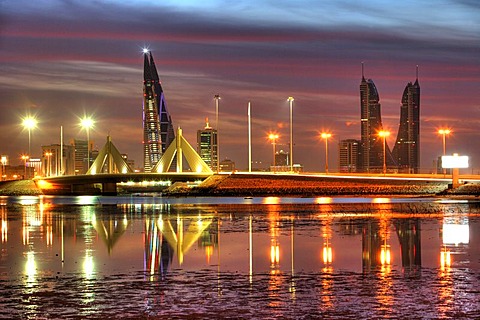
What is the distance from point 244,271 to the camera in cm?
2677

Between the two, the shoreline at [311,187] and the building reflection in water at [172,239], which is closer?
the building reflection in water at [172,239]

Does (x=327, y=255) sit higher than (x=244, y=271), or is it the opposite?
(x=327, y=255)

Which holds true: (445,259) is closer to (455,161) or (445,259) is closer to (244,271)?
(244,271)

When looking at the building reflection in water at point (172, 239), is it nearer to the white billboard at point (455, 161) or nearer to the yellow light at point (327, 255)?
the yellow light at point (327, 255)

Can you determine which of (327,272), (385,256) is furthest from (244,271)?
(385,256)

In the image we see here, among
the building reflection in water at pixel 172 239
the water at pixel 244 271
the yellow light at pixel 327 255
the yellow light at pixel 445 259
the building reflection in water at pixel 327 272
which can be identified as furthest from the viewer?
the building reflection in water at pixel 172 239

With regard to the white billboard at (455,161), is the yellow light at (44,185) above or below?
below

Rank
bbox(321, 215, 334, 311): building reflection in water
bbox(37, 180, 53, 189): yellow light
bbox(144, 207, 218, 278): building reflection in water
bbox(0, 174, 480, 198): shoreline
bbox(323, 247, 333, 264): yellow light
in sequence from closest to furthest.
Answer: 1. bbox(321, 215, 334, 311): building reflection in water
2. bbox(323, 247, 333, 264): yellow light
3. bbox(144, 207, 218, 278): building reflection in water
4. bbox(0, 174, 480, 198): shoreline
5. bbox(37, 180, 53, 189): yellow light

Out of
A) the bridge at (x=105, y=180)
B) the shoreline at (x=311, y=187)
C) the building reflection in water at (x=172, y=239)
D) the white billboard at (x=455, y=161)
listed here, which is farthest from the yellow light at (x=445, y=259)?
the bridge at (x=105, y=180)

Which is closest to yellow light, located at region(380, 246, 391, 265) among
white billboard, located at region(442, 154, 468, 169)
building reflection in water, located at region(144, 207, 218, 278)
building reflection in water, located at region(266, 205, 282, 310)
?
building reflection in water, located at region(266, 205, 282, 310)

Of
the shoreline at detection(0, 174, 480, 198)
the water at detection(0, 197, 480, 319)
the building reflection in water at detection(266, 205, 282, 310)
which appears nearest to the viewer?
the water at detection(0, 197, 480, 319)

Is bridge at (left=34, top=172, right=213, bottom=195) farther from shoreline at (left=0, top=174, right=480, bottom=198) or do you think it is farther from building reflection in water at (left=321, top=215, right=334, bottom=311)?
building reflection in water at (left=321, top=215, right=334, bottom=311)

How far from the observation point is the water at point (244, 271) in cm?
1983

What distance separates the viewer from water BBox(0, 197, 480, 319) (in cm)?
1983
